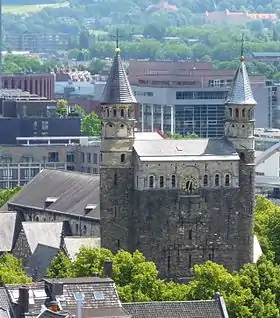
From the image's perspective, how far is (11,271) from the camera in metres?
101

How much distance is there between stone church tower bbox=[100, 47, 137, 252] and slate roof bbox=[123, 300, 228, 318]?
82.4 ft

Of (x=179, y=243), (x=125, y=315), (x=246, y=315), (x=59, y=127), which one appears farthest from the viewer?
(x=59, y=127)

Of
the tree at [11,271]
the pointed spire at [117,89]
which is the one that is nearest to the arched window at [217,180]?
the pointed spire at [117,89]

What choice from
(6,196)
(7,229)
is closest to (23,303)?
(7,229)

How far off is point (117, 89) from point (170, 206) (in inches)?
217

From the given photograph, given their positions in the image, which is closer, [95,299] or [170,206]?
[95,299]

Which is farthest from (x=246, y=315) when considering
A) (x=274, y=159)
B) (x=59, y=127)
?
(x=59, y=127)

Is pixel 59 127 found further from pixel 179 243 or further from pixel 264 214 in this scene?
pixel 179 243

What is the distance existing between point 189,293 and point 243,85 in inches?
705

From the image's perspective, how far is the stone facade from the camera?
343ft

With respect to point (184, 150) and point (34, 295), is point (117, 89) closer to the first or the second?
point (184, 150)

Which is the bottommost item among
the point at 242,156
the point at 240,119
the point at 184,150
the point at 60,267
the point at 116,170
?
the point at 60,267

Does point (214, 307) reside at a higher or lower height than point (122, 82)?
lower

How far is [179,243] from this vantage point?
10469cm
